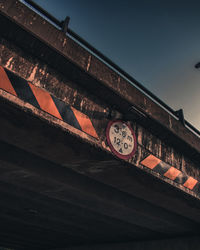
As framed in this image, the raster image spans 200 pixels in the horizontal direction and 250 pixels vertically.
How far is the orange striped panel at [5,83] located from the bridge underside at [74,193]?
187 millimetres

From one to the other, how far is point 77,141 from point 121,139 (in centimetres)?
101

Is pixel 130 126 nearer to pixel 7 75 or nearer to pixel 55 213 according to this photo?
pixel 7 75

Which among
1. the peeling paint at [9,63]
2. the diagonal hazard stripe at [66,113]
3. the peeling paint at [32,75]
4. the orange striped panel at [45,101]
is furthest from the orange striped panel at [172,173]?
the peeling paint at [9,63]

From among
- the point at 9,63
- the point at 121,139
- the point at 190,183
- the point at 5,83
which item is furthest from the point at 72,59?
the point at 190,183

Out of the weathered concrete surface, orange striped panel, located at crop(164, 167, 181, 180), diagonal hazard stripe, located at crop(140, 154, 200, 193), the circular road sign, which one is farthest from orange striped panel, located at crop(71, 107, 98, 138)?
orange striped panel, located at crop(164, 167, 181, 180)

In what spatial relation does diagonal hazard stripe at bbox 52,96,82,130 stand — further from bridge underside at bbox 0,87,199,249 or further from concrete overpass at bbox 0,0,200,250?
bridge underside at bbox 0,87,199,249

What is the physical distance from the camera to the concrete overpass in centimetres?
332

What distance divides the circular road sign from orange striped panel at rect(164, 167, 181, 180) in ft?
4.21

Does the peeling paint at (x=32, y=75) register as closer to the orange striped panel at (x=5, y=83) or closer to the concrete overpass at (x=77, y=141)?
the concrete overpass at (x=77, y=141)

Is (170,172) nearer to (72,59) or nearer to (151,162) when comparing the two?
(151,162)

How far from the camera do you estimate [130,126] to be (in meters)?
4.60

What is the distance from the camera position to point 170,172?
17.0 ft

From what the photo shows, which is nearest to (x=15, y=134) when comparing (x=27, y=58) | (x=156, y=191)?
(x=27, y=58)

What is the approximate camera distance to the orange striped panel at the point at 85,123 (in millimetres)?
3732
